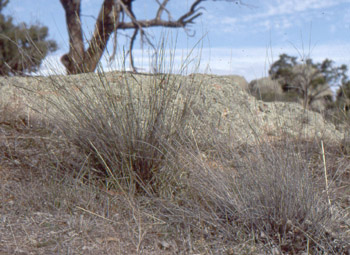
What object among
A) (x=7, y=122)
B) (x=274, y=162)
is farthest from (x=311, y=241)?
(x=7, y=122)

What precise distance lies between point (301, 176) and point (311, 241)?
0.41 m

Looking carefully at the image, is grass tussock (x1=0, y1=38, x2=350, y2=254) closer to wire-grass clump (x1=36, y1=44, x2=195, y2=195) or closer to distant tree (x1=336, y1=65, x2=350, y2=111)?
wire-grass clump (x1=36, y1=44, x2=195, y2=195)

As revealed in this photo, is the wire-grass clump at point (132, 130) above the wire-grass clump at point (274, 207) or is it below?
above

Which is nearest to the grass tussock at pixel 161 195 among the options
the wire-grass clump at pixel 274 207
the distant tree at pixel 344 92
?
the wire-grass clump at pixel 274 207

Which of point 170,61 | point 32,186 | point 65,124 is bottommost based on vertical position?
point 32,186

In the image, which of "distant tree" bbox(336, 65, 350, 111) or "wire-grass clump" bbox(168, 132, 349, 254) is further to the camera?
"distant tree" bbox(336, 65, 350, 111)

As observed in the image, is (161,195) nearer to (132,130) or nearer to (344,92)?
(132,130)

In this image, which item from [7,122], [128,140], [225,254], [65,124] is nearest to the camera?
[225,254]

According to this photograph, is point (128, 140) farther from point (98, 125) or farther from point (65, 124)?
point (65, 124)

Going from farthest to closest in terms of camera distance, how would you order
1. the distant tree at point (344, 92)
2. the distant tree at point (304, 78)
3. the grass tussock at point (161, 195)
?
the distant tree at point (344, 92) < the distant tree at point (304, 78) < the grass tussock at point (161, 195)

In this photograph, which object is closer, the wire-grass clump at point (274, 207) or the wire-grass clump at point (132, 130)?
the wire-grass clump at point (274, 207)

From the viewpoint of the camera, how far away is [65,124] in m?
3.29

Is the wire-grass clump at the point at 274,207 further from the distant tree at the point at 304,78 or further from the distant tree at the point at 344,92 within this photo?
the distant tree at the point at 344,92

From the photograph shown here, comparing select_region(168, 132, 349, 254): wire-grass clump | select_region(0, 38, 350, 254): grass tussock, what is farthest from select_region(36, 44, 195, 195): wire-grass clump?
select_region(168, 132, 349, 254): wire-grass clump
